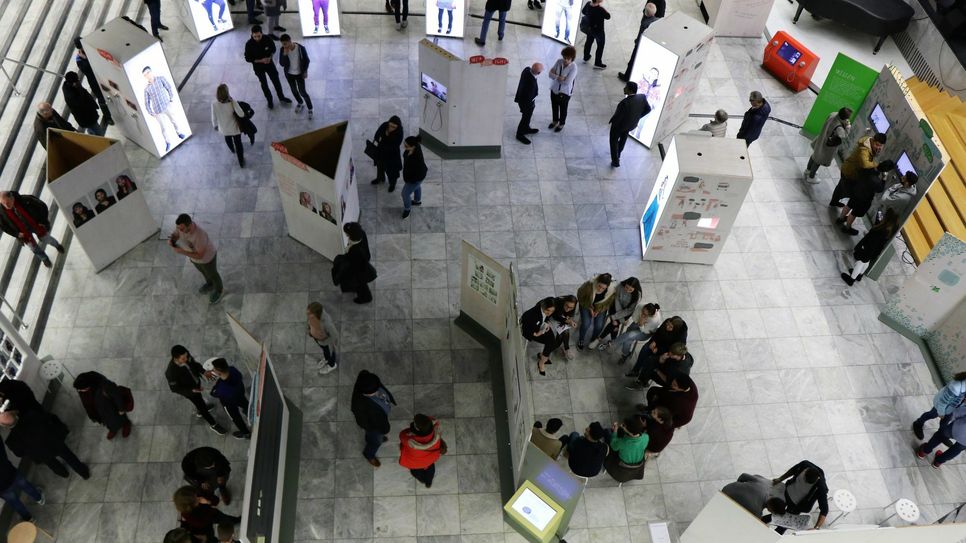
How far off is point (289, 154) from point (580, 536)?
554 centimetres

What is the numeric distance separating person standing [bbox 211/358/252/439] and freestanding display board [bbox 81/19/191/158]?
4.81 m

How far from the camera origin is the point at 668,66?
10.8 m

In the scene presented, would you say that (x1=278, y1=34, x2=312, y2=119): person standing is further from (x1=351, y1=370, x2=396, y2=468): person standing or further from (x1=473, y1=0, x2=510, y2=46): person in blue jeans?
(x1=351, y1=370, x2=396, y2=468): person standing

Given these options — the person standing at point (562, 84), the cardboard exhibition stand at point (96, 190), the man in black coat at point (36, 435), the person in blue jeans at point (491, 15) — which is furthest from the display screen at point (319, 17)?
the man in black coat at point (36, 435)

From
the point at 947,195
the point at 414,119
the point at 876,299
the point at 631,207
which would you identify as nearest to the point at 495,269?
the point at 631,207

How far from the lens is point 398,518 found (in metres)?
7.95

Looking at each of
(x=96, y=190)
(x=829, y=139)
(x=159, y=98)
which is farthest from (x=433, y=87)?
(x=829, y=139)

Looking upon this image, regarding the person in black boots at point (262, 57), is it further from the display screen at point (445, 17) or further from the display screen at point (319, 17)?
the display screen at point (445, 17)

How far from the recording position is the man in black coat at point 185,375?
295 inches

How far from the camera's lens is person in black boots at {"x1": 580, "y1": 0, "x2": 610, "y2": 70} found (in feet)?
41.5

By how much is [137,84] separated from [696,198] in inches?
303

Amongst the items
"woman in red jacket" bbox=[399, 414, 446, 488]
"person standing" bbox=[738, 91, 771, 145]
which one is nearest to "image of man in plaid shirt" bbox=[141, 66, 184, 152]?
"woman in red jacket" bbox=[399, 414, 446, 488]

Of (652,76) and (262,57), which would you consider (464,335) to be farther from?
(262,57)

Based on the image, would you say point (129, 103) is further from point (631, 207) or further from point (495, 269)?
point (631, 207)
